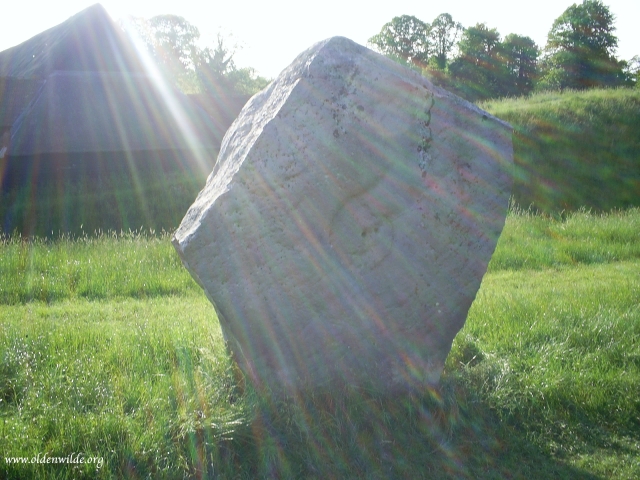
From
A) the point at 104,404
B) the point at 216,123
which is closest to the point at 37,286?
the point at 104,404

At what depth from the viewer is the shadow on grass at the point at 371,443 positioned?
10.9ft

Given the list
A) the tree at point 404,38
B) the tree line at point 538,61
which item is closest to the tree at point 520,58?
the tree line at point 538,61

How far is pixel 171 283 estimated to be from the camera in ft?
25.3

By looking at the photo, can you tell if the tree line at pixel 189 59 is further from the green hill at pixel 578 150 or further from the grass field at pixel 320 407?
the grass field at pixel 320 407

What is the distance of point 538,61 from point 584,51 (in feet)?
14.0

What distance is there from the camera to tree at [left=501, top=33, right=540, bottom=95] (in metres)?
42.3

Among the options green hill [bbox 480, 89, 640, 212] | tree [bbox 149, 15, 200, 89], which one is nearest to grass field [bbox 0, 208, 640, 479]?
green hill [bbox 480, 89, 640, 212]

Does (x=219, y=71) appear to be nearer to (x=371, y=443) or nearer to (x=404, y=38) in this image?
(x=404, y=38)

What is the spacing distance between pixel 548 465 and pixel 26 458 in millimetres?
3110

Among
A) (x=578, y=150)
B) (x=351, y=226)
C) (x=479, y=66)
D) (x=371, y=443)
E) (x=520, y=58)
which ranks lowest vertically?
(x=371, y=443)

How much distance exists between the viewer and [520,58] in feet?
142

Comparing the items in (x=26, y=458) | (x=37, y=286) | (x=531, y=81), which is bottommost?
(x=37, y=286)

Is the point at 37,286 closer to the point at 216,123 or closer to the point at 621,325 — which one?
the point at 621,325

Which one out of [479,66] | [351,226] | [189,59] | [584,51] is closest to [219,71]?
[189,59]
